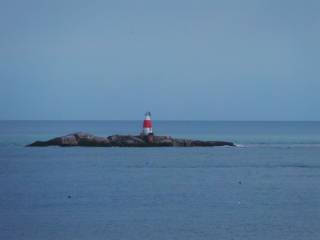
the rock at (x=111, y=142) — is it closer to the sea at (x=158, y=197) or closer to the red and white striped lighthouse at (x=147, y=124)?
the red and white striped lighthouse at (x=147, y=124)

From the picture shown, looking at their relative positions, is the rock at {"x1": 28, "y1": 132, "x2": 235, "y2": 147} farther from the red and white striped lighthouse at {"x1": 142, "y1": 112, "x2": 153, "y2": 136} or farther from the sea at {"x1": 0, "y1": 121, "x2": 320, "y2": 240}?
the sea at {"x1": 0, "y1": 121, "x2": 320, "y2": 240}

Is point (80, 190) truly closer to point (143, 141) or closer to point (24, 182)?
point (24, 182)

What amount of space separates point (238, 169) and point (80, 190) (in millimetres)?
17216

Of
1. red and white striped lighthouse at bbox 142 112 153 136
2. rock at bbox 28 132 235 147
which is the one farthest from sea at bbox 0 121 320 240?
rock at bbox 28 132 235 147

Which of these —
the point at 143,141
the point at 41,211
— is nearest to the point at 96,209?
the point at 41,211

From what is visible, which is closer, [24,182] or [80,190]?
[80,190]

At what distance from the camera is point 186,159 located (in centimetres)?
6981

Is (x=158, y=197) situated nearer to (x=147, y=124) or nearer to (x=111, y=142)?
(x=147, y=124)

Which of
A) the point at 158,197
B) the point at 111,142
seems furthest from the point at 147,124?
the point at 158,197

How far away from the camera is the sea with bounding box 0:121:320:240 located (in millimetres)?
31750

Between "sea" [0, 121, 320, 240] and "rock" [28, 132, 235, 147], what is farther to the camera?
"rock" [28, 132, 235, 147]

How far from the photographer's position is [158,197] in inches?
1641

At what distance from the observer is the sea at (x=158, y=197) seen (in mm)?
31750

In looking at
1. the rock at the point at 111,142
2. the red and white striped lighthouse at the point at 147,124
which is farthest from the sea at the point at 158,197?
the rock at the point at 111,142
